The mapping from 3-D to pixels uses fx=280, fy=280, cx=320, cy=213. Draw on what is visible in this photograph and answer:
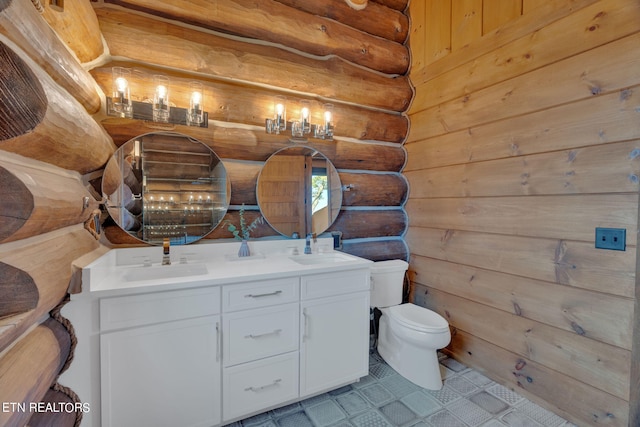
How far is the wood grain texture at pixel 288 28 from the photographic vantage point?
1.92 metres

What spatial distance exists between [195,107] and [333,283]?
1540 mm

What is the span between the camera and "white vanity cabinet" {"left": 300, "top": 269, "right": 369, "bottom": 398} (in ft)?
5.89

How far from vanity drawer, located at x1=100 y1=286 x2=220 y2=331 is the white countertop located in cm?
4

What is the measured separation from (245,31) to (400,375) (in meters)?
2.87

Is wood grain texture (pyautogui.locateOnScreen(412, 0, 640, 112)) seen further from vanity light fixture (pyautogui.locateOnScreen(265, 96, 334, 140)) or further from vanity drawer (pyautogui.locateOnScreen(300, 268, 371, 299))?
vanity drawer (pyautogui.locateOnScreen(300, 268, 371, 299))

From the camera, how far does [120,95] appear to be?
172cm

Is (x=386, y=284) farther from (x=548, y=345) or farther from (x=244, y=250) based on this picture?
(x=244, y=250)

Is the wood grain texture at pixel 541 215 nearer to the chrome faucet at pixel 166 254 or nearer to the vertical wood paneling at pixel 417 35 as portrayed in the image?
the vertical wood paneling at pixel 417 35

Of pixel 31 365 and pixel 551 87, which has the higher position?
pixel 551 87

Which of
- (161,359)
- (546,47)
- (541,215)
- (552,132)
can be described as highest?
(546,47)

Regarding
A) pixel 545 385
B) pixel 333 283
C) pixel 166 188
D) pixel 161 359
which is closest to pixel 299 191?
pixel 333 283

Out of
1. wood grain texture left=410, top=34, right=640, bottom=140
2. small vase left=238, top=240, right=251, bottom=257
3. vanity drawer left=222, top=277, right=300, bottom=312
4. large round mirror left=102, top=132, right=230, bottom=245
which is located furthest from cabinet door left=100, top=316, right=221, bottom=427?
wood grain texture left=410, top=34, right=640, bottom=140

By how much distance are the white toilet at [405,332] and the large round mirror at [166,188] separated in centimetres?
144

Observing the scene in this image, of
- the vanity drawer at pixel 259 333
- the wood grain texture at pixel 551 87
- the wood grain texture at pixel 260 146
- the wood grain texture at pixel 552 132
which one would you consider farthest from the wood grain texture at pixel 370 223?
the vanity drawer at pixel 259 333
